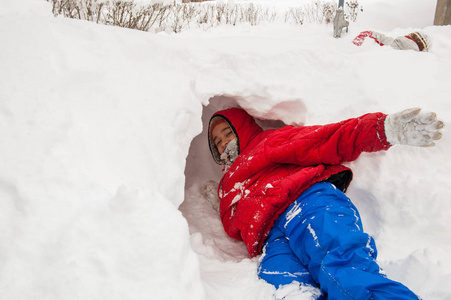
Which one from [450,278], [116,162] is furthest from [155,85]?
[450,278]

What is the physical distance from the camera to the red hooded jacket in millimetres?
1738

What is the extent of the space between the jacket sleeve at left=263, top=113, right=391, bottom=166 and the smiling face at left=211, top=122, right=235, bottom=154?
57 cm

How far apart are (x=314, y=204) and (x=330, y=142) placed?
40 centimetres

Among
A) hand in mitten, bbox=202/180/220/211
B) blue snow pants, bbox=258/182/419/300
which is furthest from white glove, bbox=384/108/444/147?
hand in mitten, bbox=202/180/220/211

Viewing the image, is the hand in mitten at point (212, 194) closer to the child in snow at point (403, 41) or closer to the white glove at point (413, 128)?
the white glove at point (413, 128)

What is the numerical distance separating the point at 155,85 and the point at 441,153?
6.06ft

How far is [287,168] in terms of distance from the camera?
2023 millimetres

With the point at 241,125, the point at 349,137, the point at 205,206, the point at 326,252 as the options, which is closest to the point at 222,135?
the point at 241,125

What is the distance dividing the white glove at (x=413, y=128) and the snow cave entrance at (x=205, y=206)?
46.4 inches

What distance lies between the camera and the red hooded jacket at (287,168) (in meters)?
1.74

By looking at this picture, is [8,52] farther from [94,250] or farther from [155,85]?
[94,250]

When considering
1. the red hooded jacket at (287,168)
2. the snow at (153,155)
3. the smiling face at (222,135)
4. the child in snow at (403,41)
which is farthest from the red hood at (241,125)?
the child in snow at (403,41)

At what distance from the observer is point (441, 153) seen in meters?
1.88

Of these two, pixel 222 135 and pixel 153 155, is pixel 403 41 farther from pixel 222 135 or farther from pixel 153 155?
pixel 153 155
